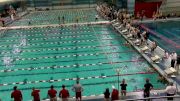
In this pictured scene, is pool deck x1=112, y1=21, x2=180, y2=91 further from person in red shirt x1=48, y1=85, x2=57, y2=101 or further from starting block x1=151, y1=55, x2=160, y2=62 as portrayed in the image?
person in red shirt x1=48, y1=85, x2=57, y2=101

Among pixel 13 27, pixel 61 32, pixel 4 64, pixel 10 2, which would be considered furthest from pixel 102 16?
pixel 4 64

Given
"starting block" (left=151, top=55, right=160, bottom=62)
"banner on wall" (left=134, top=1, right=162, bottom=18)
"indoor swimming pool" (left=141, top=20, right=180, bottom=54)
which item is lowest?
"starting block" (left=151, top=55, right=160, bottom=62)

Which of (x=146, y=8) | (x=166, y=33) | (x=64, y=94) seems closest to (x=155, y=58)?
(x=64, y=94)

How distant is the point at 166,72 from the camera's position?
1362cm

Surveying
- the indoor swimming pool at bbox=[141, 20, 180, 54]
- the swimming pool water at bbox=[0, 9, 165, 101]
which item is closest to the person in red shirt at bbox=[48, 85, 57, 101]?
the swimming pool water at bbox=[0, 9, 165, 101]

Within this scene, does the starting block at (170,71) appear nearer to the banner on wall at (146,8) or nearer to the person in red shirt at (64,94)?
the person in red shirt at (64,94)

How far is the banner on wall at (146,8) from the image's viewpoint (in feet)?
94.5

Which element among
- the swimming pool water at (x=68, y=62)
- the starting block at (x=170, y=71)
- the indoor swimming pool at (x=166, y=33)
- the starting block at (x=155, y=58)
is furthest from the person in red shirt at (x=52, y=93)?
→ the indoor swimming pool at (x=166, y=33)

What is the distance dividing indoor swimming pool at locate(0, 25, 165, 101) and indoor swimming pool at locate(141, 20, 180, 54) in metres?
2.74

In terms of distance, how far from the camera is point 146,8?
94.8 feet

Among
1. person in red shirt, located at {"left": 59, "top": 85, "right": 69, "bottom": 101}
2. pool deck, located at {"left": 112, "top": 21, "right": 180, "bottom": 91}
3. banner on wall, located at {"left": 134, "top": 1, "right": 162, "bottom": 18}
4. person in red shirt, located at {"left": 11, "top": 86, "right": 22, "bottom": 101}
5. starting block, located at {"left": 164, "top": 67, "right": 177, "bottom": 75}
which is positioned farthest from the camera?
banner on wall, located at {"left": 134, "top": 1, "right": 162, "bottom": 18}

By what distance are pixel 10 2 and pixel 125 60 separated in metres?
24.6

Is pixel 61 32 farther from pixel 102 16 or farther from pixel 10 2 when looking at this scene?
pixel 10 2

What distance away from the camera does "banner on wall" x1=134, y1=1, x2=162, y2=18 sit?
28.8 metres
